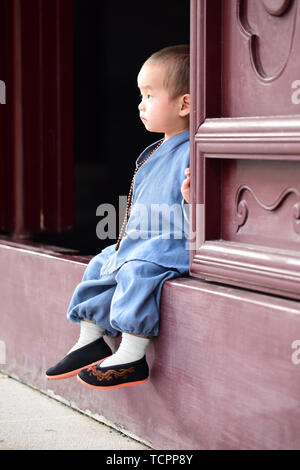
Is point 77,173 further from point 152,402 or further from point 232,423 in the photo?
point 232,423

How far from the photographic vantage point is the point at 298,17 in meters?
1.75

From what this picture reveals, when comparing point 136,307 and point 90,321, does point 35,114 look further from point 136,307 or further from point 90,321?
point 136,307

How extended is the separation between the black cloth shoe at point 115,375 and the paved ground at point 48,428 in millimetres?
254

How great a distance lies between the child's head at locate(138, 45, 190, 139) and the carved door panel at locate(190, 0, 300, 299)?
0.63 feet

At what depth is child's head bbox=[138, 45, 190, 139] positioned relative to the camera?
7.22 ft

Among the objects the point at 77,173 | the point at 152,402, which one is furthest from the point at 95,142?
the point at 152,402

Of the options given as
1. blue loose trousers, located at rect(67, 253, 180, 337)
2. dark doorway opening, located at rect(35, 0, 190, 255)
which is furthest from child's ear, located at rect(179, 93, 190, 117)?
dark doorway opening, located at rect(35, 0, 190, 255)

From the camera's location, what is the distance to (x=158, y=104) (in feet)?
7.30

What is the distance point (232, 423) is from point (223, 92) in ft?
2.81

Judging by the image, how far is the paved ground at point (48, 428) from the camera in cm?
229

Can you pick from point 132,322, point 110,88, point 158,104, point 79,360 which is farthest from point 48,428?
point 110,88

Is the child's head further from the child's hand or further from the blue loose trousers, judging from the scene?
the blue loose trousers
